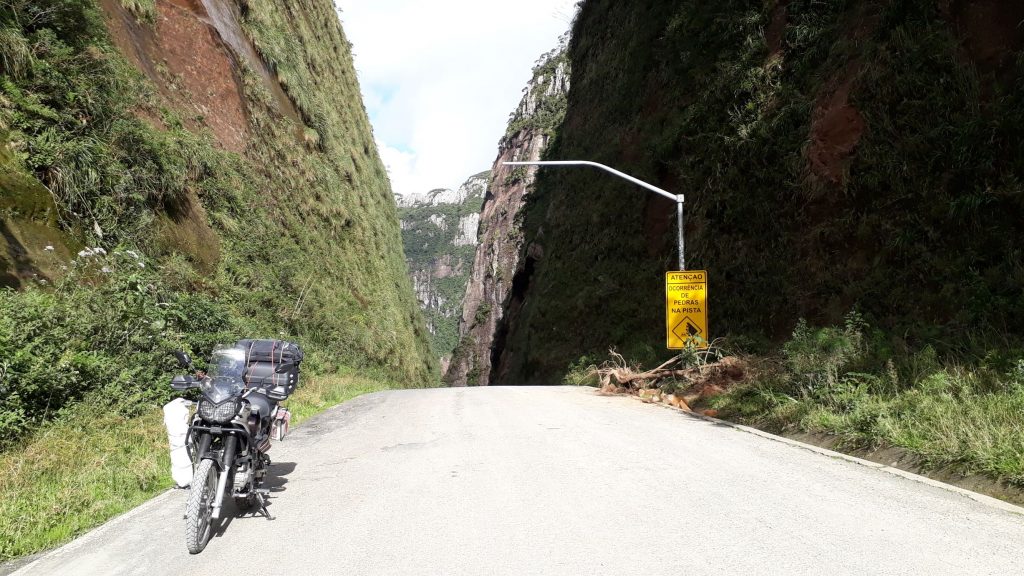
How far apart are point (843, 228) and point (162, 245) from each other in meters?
14.2

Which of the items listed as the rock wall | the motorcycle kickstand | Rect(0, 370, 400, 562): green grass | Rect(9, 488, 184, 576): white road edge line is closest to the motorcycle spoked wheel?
the motorcycle kickstand

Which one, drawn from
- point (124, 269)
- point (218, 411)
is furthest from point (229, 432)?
point (124, 269)

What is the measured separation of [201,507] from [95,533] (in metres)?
1.18

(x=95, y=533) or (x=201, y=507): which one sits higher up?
(x=201, y=507)

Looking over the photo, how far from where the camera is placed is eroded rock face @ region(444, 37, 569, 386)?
77625 millimetres

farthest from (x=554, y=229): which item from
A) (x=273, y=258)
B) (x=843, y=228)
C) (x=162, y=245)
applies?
(x=162, y=245)

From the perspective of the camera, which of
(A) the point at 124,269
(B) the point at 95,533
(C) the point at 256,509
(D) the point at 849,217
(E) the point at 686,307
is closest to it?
(B) the point at 95,533

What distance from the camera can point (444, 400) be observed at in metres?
12.6

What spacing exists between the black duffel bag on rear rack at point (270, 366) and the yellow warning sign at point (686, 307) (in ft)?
29.8

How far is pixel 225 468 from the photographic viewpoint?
4.24 metres

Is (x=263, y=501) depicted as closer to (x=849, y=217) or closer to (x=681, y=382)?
(x=681, y=382)

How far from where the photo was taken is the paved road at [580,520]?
3.55 meters

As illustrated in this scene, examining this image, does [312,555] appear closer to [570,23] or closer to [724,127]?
[724,127]

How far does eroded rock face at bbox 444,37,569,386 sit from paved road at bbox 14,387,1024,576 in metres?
61.3
